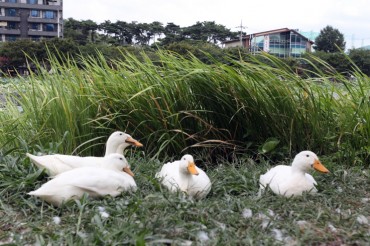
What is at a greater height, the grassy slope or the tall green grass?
the tall green grass

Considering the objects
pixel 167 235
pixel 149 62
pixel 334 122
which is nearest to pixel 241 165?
pixel 334 122

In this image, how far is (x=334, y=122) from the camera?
3146 mm

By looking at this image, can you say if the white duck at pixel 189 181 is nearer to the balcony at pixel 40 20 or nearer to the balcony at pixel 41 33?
the balcony at pixel 41 33

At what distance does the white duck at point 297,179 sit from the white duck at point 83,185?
62 cm

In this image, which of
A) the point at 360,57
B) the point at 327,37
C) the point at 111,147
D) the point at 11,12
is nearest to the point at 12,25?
the point at 11,12

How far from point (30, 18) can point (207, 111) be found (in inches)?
405

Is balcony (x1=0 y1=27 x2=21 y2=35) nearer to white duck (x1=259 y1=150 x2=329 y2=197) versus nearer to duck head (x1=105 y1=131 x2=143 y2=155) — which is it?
duck head (x1=105 y1=131 x2=143 y2=155)

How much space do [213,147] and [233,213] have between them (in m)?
1.36

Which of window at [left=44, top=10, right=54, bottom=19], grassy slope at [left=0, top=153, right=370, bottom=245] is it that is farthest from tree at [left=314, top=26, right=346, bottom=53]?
window at [left=44, top=10, right=54, bottom=19]

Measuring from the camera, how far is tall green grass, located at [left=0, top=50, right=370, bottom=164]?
304 centimetres

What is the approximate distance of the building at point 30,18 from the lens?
11.8 metres

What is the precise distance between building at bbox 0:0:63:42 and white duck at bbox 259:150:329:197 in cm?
1022

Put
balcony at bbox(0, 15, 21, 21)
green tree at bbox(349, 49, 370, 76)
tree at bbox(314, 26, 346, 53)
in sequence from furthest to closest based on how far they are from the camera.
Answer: balcony at bbox(0, 15, 21, 21), tree at bbox(314, 26, 346, 53), green tree at bbox(349, 49, 370, 76)

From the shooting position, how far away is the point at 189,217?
1.67 metres
